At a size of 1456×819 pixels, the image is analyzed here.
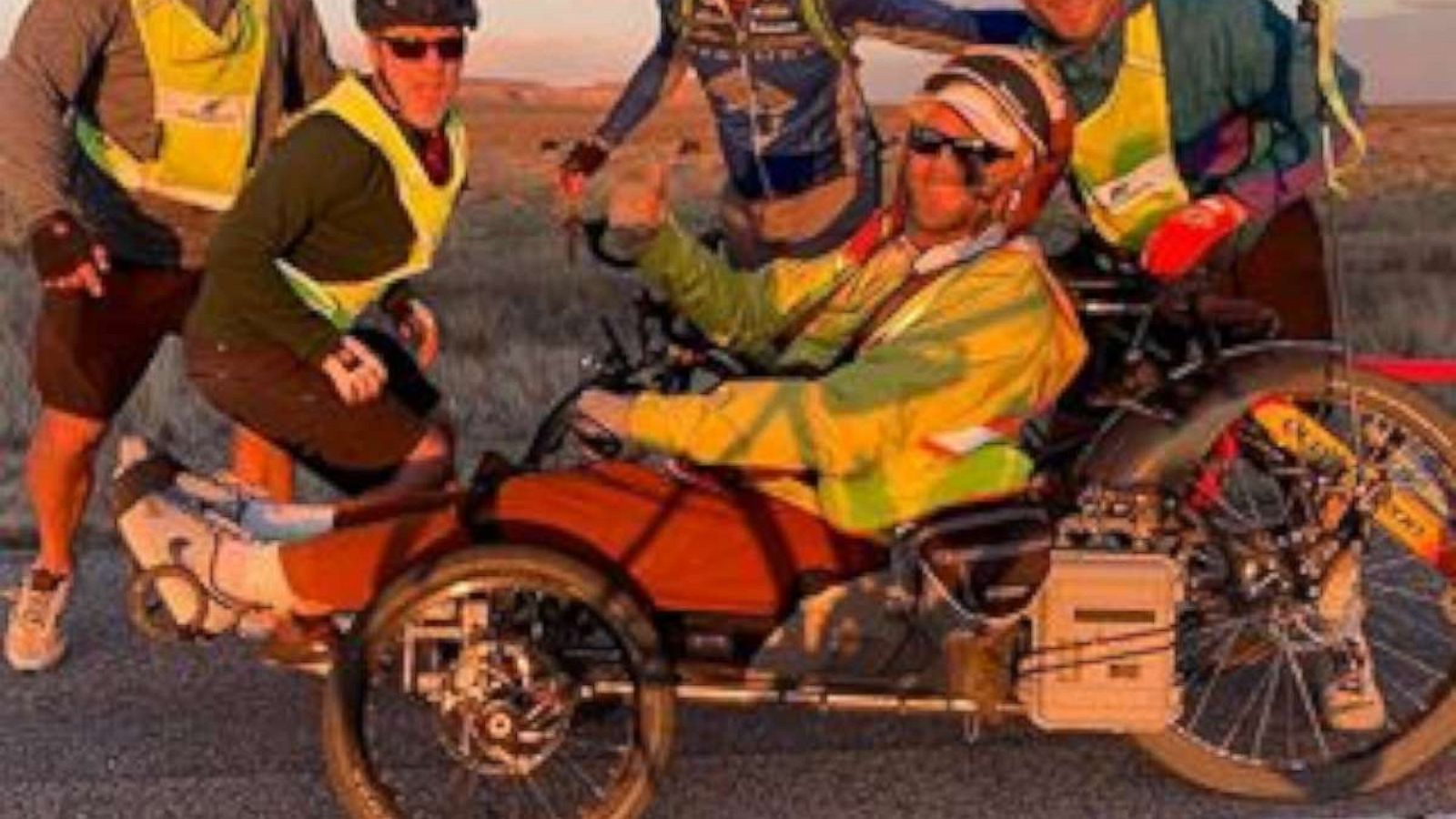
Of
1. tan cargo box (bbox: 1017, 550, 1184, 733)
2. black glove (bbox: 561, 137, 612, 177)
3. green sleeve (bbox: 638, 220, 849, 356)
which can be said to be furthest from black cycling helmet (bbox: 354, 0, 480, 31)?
tan cargo box (bbox: 1017, 550, 1184, 733)

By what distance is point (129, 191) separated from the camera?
524 cm

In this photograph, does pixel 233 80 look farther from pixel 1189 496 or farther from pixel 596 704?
pixel 1189 496

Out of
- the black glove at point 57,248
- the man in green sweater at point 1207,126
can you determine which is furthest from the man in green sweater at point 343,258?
the man in green sweater at point 1207,126

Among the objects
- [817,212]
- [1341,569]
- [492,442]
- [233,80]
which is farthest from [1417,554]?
[492,442]

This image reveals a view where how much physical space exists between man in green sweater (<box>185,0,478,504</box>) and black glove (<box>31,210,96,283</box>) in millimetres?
324

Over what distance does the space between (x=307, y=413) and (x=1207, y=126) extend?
1980mm

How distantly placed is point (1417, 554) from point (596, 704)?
170cm

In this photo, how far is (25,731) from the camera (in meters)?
4.78

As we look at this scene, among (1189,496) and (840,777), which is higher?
(1189,496)

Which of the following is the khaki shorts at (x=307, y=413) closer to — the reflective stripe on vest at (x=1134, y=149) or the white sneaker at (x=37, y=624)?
the white sneaker at (x=37, y=624)

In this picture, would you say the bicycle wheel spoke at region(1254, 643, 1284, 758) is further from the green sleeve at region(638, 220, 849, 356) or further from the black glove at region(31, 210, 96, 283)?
the black glove at region(31, 210, 96, 283)

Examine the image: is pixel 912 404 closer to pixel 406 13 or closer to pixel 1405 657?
pixel 406 13

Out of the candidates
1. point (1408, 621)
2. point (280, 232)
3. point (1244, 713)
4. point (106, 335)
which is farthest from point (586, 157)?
point (1408, 621)

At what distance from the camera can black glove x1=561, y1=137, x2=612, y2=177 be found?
16.8 ft
